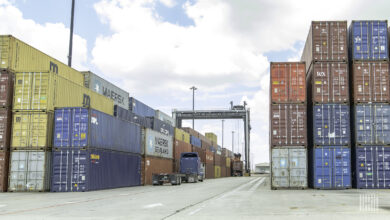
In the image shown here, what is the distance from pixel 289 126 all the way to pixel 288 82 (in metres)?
3.08

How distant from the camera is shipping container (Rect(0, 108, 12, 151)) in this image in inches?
1027

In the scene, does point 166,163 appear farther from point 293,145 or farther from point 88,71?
point 293,145

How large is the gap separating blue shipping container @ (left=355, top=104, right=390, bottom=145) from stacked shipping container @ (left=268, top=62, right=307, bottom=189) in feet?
12.2

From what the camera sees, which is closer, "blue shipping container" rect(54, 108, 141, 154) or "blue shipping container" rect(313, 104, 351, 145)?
"blue shipping container" rect(54, 108, 141, 154)

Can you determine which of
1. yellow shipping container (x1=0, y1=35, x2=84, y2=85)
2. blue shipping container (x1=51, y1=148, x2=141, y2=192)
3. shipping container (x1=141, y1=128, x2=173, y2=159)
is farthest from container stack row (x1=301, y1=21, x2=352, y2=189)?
yellow shipping container (x1=0, y1=35, x2=84, y2=85)

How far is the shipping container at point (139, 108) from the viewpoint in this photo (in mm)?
42688

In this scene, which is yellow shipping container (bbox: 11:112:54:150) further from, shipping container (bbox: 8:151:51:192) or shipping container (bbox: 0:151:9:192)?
shipping container (bbox: 0:151:9:192)

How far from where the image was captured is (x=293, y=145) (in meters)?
28.6

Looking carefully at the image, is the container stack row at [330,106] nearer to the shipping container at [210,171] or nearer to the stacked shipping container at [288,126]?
the stacked shipping container at [288,126]

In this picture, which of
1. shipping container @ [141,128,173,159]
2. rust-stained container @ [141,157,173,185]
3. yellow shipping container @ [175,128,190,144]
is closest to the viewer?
shipping container @ [141,128,173,159]

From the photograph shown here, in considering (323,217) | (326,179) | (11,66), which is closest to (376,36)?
(326,179)

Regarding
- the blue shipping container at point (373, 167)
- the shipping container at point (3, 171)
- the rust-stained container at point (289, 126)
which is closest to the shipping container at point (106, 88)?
the shipping container at point (3, 171)

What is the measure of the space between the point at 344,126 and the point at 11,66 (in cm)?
2234

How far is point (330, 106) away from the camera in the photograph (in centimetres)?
2855
